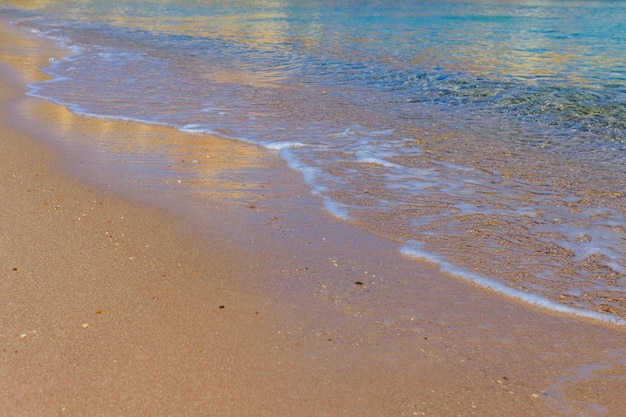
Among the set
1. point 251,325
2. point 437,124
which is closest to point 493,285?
point 251,325

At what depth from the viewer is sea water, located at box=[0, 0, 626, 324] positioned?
461 cm

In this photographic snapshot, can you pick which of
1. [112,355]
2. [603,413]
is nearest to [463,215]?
[603,413]

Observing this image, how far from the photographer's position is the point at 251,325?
3.48 m

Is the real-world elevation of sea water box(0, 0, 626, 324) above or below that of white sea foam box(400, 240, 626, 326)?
below

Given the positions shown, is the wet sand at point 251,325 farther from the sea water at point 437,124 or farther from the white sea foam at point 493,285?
the sea water at point 437,124

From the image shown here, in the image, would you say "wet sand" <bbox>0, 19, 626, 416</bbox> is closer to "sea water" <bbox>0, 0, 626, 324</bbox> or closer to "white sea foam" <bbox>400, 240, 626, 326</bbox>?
"white sea foam" <bbox>400, 240, 626, 326</bbox>

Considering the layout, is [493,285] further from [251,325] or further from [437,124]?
[437,124]

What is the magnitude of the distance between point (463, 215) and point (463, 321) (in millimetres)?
1772

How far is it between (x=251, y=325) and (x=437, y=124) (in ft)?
19.6

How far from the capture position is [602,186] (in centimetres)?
A: 618

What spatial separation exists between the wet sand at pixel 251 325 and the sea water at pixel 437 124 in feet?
1.52

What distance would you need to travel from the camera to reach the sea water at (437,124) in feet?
15.1

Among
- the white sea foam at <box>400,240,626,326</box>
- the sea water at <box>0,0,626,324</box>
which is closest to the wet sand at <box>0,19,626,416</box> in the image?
the white sea foam at <box>400,240,626,326</box>

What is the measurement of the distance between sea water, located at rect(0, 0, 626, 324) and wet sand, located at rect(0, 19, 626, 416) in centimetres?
46
